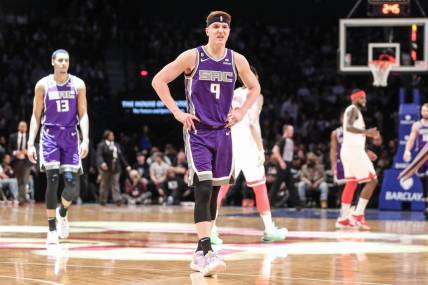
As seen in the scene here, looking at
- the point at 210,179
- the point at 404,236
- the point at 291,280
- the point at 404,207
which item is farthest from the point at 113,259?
the point at 404,207

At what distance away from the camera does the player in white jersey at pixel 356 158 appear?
42.8 ft

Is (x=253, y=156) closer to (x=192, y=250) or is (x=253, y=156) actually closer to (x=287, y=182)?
(x=192, y=250)

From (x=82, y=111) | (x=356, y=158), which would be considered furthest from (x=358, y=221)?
(x=82, y=111)

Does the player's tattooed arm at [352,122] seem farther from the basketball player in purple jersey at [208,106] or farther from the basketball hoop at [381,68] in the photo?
the basketball player in purple jersey at [208,106]

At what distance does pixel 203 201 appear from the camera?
7.27 metres

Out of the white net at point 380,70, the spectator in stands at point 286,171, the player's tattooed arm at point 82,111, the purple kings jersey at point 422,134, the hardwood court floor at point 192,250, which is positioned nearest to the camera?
the hardwood court floor at point 192,250

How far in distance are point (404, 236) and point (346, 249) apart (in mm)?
2254

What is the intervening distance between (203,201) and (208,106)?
0.79 meters

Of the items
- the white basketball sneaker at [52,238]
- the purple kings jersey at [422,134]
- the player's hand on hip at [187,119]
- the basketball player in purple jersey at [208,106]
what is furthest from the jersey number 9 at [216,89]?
the purple kings jersey at [422,134]

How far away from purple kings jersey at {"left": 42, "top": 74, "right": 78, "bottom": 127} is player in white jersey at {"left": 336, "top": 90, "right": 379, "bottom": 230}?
4.61 metres

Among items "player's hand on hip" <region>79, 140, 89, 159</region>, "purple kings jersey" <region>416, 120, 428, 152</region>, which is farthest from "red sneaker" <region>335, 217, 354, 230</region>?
"player's hand on hip" <region>79, 140, 89, 159</region>

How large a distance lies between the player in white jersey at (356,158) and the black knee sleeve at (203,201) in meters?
5.97

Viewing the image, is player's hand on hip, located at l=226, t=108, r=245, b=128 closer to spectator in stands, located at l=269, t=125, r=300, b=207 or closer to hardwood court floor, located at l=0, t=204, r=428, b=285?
hardwood court floor, located at l=0, t=204, r=428, b=285

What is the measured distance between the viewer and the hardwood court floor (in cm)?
676
